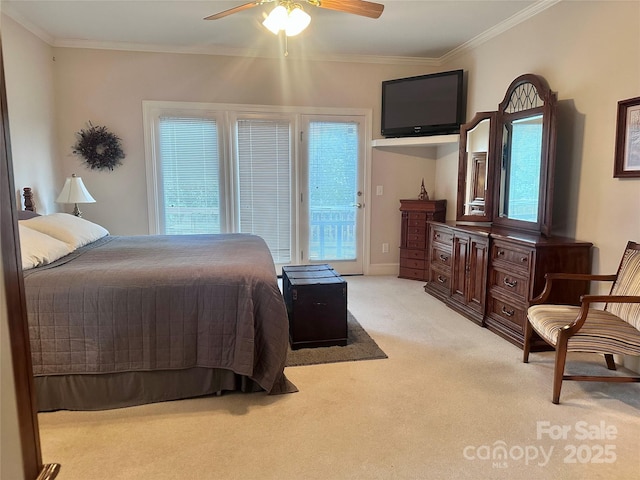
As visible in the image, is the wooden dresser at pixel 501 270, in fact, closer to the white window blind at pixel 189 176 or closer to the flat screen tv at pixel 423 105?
the flat screen tv at pixel 423 105

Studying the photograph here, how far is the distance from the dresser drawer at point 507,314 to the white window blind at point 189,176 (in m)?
3.11

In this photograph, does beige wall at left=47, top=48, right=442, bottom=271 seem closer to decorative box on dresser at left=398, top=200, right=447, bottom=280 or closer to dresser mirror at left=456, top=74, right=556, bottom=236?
decorative box on dresser at left=398, top=200, right=447, bottom=280

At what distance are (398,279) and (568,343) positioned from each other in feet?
9.50

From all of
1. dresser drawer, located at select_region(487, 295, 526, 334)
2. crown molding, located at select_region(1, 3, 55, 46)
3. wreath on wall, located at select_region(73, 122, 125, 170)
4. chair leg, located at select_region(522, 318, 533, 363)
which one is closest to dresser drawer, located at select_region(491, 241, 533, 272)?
dresser drawer, located at select_region(487, 295, 526, 334)

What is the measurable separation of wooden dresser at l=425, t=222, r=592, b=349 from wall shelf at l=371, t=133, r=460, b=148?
3.35 feet

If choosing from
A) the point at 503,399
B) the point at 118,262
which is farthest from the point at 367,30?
the point at 503,399

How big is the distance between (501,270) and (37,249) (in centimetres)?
318

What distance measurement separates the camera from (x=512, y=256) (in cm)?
315

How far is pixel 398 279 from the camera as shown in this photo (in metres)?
5.14

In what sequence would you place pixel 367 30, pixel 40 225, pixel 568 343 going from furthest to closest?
pixel 367 30
pixel 40 225
pixel 568 343

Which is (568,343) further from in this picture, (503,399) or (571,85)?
(571,85)

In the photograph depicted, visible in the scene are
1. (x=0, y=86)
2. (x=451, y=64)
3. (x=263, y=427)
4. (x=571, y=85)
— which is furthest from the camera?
(x=451, y=64)

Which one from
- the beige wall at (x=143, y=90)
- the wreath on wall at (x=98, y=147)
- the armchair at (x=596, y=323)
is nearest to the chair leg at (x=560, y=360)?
the armchair at (x=596, y=323)

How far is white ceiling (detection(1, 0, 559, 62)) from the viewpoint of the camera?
3.54 metres
